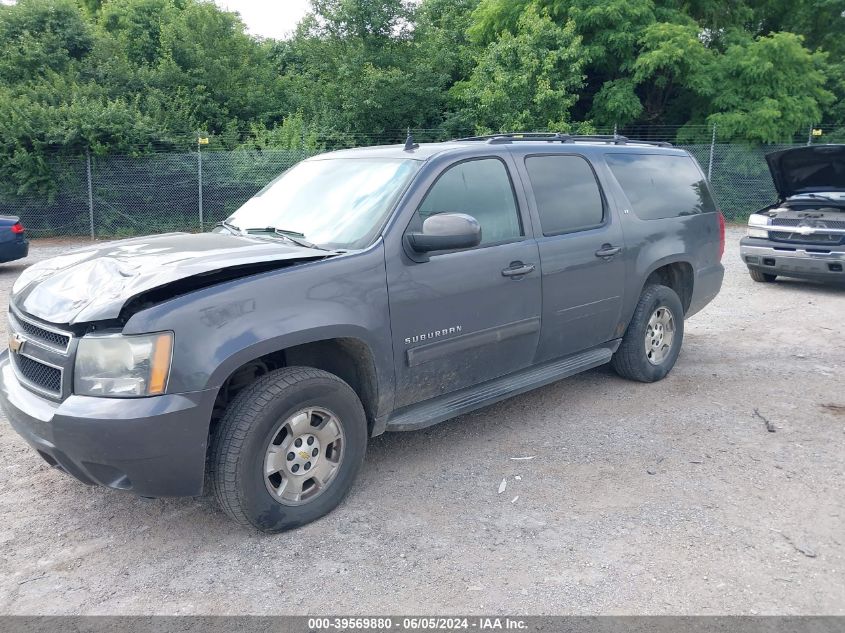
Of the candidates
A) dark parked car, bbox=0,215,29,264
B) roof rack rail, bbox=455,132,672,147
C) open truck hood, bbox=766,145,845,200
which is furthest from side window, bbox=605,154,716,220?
dark parked car, bbox=0,215,29,264

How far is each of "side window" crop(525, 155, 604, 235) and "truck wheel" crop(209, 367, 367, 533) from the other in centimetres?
200

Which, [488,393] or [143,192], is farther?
[143,192]

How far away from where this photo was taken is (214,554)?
11.0 ft

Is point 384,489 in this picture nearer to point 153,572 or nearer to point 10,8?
point 153,572

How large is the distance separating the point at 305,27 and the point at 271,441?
21.4 meters

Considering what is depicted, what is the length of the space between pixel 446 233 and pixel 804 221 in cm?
772

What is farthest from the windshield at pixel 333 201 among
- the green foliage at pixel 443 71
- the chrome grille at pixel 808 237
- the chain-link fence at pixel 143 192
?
the green foliage at pixel 443 71

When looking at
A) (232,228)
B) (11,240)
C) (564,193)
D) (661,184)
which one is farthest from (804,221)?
(11,240)

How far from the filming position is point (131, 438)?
9.78 ft

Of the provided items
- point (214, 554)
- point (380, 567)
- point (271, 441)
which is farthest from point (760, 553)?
point (214, 554)

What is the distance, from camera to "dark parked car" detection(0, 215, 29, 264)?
10953 mm

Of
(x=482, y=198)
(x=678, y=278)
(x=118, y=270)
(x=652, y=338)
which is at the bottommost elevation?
(x=652, y=338)

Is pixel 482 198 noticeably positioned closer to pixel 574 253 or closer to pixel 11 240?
pixel 574 253

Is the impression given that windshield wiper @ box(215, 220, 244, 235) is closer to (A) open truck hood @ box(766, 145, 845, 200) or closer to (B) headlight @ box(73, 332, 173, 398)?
(B) headlight @ box(73, 332, 173, 398)
